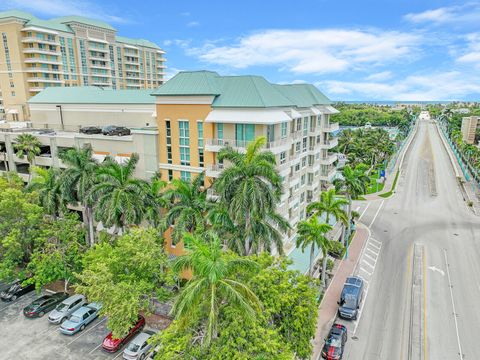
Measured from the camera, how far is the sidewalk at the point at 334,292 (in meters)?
28.3

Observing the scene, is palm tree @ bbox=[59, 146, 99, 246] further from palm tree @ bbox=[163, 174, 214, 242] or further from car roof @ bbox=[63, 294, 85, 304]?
palm tree @ bbox=[163, 174, 214, 242]

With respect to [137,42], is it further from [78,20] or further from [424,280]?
[424,280]

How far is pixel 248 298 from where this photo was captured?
17609mm

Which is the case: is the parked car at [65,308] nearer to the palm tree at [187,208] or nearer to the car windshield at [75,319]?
the car windshield at [75,319]

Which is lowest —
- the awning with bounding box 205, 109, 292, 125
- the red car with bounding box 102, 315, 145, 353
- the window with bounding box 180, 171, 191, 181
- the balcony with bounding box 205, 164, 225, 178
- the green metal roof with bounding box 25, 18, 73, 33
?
the red car with bounding box 102, 315, 145, 353

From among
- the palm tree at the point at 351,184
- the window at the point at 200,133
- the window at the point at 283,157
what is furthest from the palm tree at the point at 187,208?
the palm tree at the point at 351,184

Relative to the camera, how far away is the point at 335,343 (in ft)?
84.7

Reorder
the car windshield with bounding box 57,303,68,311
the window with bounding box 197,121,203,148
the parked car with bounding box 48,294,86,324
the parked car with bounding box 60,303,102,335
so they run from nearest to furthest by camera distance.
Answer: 1. the parked car with bounding box 60,303,102,335
2. the parked car with bounding box 48,294,86,324
3. the car windshield with bounding box 57,303,68,311
4. the window with bounding box 197,121,203,148

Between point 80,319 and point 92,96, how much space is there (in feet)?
124

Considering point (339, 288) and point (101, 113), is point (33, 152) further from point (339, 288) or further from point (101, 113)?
point (339, 288)

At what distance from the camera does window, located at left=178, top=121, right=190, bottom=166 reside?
35.4 meters

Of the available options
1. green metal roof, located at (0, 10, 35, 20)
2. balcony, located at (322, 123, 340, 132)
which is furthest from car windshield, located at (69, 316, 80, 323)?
green metal roof, located at (0, 10, 35, 20)

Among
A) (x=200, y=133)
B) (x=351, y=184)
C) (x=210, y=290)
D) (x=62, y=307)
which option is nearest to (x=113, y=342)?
(x=62, y=307)

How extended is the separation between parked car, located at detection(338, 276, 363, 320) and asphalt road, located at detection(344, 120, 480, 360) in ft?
2.87
